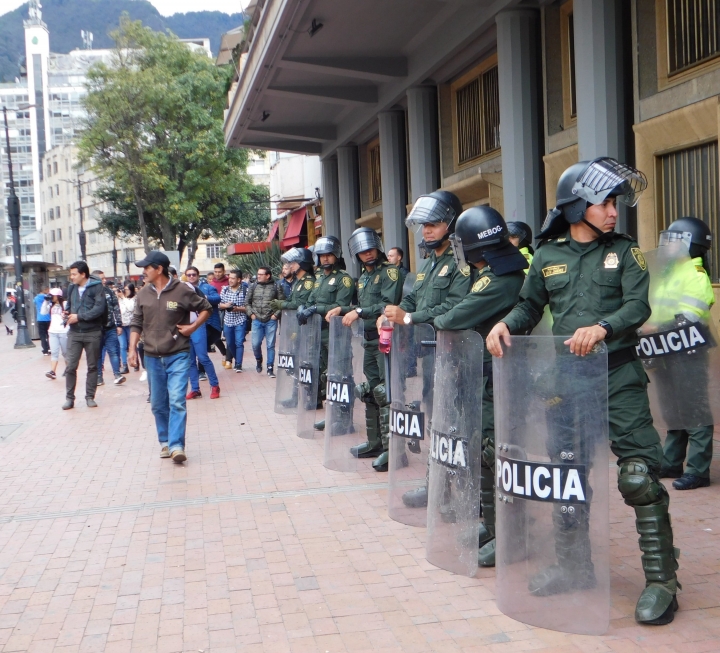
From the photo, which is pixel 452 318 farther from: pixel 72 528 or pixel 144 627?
pixel 72 528

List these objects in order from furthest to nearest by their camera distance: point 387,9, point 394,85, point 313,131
→ point 313,131
point 394,85
point 387,9

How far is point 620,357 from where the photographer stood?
3986 millimetres

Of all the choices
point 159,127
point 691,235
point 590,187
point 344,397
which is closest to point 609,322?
point 590,187

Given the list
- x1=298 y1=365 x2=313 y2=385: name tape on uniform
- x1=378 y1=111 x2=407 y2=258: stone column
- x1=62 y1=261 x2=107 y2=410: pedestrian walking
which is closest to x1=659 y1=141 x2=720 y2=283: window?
x1=298 y1=365 x2=313 y2=385: name tape on uniform

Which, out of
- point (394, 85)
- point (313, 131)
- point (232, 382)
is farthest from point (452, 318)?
point (313, 131)

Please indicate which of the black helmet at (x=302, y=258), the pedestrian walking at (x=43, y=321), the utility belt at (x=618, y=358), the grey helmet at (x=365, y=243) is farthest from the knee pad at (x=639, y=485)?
the pedestrian walking at (x=43, y=321)

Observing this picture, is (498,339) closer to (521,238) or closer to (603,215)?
(603,215)

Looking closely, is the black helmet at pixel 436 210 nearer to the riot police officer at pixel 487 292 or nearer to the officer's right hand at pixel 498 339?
the riot police officer at pixel 487 292

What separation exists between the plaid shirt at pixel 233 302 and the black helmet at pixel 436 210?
29.9ft

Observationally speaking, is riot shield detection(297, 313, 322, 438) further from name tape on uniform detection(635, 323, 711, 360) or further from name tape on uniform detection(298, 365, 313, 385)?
name tape on uniform detection(635, 323, 711, 360)

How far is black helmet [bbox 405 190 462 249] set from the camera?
5.55m

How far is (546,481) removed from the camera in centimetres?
373

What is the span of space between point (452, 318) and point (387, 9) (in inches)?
Answer: 340

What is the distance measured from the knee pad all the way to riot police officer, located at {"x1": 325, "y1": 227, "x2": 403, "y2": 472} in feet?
9.46
